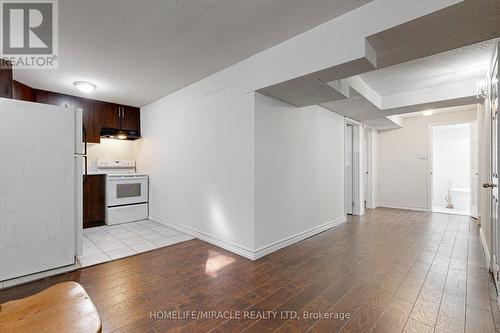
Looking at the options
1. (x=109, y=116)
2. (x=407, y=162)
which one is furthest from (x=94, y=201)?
(x=407, y=162)

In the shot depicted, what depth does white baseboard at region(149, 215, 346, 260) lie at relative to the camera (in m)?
2.84

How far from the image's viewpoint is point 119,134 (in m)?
4.83

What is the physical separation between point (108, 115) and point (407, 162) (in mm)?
7221

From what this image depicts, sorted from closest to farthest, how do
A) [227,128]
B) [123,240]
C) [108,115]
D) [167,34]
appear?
[167,34]
[227,128]
[123,240]
[108,115]

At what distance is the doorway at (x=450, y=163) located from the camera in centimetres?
676

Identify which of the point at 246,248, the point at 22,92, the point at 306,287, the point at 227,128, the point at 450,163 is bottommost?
the point at 306,287

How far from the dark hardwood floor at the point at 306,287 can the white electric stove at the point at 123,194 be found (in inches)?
72.7

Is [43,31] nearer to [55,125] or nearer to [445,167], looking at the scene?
[55,125]

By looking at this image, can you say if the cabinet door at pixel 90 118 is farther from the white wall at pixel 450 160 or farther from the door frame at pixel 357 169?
the white wall at pixel 450 160

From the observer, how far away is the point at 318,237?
12.0 feet

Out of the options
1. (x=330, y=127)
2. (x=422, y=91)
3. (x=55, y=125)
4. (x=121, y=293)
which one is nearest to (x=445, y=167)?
(x=422, y=91)

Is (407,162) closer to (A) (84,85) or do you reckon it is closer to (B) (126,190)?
(B) (126,190)

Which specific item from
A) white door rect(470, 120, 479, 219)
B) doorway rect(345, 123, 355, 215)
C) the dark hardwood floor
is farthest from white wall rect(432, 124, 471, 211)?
the dark hardwood floor

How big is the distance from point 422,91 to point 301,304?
12.7 feet
